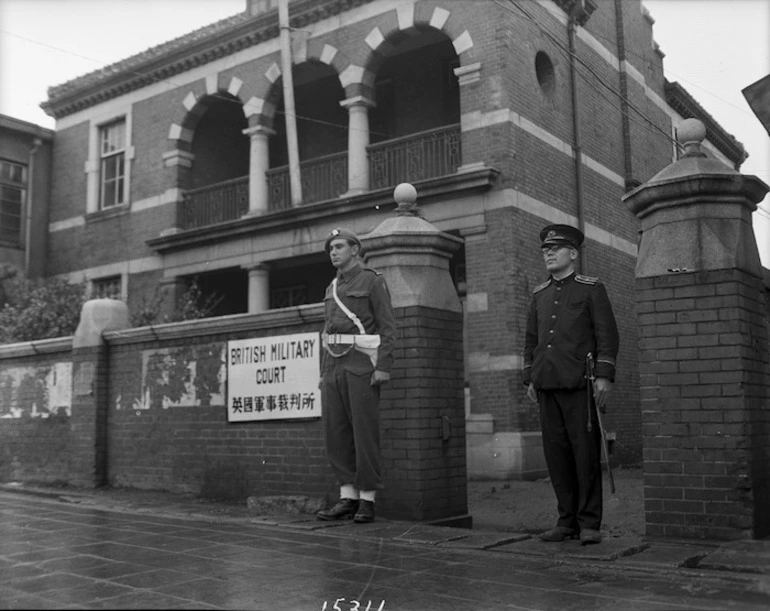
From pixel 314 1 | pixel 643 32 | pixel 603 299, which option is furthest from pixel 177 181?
pixel 603 299

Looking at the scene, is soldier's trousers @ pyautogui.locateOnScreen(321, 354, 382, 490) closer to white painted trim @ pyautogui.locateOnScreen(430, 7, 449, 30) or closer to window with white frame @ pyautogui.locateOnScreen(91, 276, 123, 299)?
white painted trim @ pyautogui.locateOnScreen(430, 7, 449, 30)

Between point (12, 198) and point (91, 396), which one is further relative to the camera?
point (12, 198)

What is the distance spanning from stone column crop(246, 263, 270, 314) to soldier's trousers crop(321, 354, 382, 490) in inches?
394

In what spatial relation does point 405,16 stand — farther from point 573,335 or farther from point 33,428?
A: point 573,335

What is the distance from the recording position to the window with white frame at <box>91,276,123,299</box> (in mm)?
18922

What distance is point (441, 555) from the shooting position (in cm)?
507

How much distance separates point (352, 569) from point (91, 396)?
6.03 metres

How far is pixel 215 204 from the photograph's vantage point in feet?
59.1

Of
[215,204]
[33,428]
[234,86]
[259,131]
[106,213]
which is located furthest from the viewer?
[106,213]

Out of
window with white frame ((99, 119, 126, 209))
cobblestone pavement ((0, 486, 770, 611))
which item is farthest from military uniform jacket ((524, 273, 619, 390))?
window with white frame ((99, 119, 126, 209))

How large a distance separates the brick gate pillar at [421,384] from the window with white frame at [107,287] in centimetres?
1304

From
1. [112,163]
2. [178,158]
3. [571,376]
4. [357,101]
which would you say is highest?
[112,163]

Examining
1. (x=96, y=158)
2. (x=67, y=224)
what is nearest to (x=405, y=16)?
(x=96, y=158)

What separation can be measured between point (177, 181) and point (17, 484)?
9.22 metres
